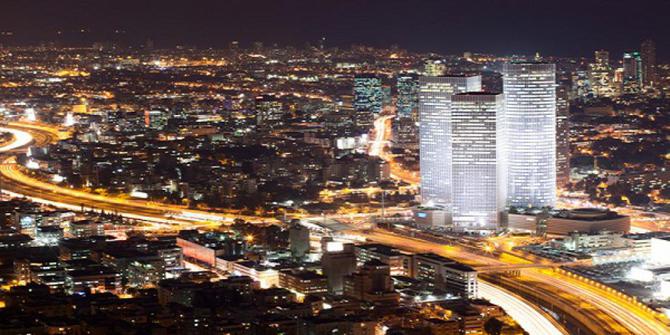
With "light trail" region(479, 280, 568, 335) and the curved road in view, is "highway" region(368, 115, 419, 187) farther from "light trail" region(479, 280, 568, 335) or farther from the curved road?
"light trail" region(479, 280, 568, 335)

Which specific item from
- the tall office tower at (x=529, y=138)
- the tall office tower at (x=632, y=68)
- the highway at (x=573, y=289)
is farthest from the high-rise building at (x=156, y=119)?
the highway at (x=573, y=289)

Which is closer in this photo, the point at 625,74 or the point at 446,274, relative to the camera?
the point at 446,274

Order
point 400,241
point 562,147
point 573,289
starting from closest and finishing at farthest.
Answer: point 573,289
point 400,241
point 562,147

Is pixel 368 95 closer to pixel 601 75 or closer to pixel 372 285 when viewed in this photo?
pixel 601 75

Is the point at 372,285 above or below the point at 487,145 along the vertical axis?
below

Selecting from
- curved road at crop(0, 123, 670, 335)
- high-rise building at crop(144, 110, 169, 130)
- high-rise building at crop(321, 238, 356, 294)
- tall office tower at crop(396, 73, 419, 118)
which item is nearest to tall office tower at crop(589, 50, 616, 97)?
tall office tower at crop(396, 73, 419, 118)

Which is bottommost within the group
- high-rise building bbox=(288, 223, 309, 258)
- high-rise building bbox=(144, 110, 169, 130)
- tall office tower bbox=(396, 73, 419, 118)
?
high-rise building bbox=(288, 223, 309, 258)

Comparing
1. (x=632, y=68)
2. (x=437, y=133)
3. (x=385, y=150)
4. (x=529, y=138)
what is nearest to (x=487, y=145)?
(x=529, y=138)
